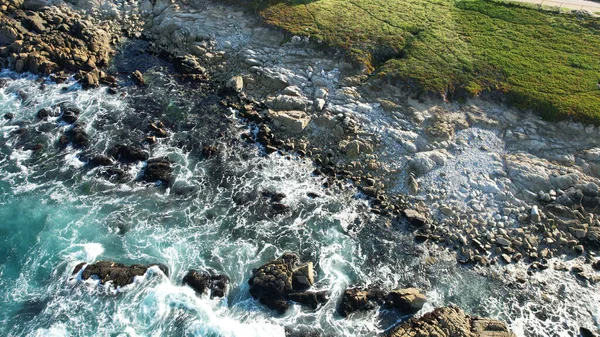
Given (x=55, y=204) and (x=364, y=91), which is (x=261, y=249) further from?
(x=364, y=91)

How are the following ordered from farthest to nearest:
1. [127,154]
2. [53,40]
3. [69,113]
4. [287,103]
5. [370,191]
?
[53,40] → [287,103] → [69,113] → [127,154] → [370,191]

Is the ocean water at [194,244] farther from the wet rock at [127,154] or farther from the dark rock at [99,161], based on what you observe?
the wet rock at [127,154]

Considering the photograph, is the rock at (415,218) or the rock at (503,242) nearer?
the rock at (503,242)

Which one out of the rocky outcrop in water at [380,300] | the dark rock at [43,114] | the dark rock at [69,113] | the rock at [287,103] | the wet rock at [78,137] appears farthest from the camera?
the rock at [287,103]

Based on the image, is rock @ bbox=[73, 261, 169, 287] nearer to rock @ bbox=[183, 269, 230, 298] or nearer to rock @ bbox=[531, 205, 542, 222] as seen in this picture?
rock @ bbox=[183, 269, 230, 298]

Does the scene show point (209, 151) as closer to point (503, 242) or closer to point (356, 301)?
point (356, 301)

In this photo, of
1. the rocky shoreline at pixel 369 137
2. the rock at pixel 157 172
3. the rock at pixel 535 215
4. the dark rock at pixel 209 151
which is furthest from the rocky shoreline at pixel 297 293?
the dark rock at pixel 209 151

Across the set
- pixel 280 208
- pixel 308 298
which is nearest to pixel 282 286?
pixel 308 298

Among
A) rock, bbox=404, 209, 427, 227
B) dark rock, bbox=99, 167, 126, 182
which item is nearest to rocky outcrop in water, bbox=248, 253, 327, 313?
rock, bbox=404, 209, 427, 227
